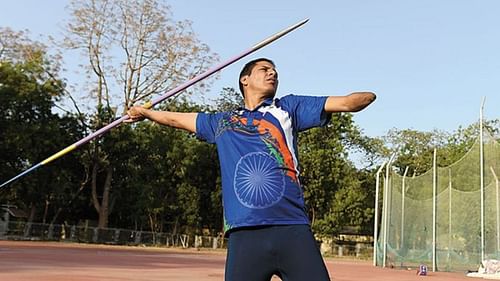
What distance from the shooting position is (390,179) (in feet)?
70.5

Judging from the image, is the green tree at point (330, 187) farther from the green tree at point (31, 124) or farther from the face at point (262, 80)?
the face at point (262, 80)

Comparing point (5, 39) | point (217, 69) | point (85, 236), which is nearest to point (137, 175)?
point (85, 236)

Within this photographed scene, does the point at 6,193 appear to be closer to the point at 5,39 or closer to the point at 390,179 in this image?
the point at 5,39

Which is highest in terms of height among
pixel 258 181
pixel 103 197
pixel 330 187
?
pixel 330 187

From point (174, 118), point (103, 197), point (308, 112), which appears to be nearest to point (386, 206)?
point (174, 118)

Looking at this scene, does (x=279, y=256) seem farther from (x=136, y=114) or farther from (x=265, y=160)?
(x=136, y=114)

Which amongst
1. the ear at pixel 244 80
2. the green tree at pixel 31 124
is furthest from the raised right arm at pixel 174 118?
the green tree at pixel 31 124

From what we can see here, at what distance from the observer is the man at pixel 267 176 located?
2.37 meters

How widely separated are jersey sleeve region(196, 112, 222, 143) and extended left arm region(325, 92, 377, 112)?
50 centimetres

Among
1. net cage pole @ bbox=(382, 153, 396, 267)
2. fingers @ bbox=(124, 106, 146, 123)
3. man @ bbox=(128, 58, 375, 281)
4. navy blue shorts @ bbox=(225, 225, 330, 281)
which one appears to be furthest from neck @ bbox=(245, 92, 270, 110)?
net cage pole @ bbox=(382, 153, 396, 267)

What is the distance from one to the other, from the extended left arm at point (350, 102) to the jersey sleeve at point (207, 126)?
19.5 inches

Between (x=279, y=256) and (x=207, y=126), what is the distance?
0.72 meters

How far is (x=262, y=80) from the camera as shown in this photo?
272 centimetres

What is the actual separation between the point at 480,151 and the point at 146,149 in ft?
76.6
